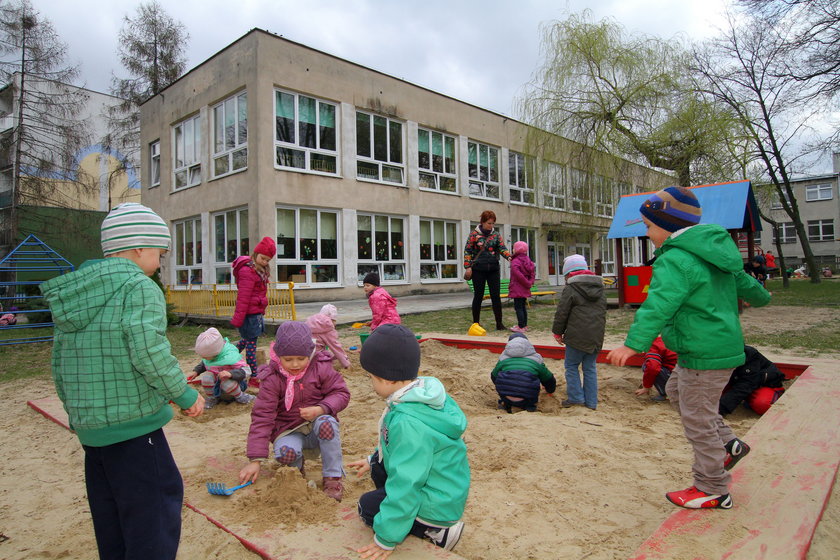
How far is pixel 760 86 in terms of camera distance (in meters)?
20.0

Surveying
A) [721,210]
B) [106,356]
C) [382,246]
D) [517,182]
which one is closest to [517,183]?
[517,182]

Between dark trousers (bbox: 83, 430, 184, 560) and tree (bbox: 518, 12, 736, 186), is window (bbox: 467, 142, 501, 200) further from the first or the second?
dark trousers (bbox: 83, 430, 184, 560)

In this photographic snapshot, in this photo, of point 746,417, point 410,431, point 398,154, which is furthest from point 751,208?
point 410,431

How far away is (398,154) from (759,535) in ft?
60.0

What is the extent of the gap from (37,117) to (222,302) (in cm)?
1103

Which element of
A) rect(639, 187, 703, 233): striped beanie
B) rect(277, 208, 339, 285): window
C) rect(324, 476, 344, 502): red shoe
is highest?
rect(277, 208, 339, 285): window

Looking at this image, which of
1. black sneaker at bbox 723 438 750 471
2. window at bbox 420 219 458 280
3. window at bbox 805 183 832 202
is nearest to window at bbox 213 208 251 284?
window at bbox 420 219 458 280

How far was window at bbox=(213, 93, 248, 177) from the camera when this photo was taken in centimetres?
1638

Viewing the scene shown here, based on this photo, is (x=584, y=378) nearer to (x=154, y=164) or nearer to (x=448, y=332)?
(x=448, y=332)

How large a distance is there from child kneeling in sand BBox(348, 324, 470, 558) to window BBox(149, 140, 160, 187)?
71.6 ft

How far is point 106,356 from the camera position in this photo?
1914 millimetres

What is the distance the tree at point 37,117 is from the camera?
17.1 m

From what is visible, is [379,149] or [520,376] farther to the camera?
[379,149]

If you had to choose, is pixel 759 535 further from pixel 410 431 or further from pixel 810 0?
pixel 810 0
